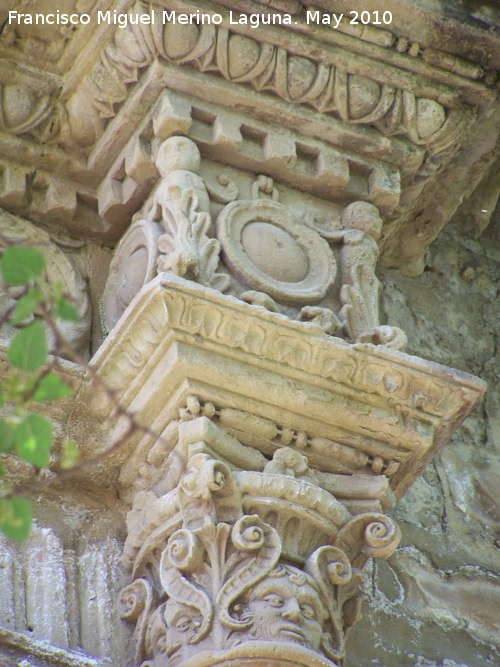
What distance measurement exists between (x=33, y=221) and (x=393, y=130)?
0.86 metres

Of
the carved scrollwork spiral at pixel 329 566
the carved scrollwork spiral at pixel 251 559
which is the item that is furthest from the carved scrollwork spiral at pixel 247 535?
the carved scrollwork spiral at pixel 329 566

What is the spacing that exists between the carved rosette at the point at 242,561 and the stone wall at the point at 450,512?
0.36 metres

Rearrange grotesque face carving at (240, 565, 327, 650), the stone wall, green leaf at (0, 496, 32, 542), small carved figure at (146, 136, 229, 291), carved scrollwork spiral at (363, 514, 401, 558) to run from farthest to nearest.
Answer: the stone wall, small carved figure at (146, 136, 229, 291), carved scrollwork spiral at (363, 514, 401, 558), grotesque face carving at (240, 565, 327, 650), green leaf at (0, 496, 32, 542)

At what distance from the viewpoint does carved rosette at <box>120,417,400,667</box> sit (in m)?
2.48

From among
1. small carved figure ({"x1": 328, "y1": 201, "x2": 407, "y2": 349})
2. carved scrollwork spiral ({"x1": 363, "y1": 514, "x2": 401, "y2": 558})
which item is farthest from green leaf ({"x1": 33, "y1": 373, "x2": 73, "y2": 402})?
small carved figure ({"x1": 328, "y1": 201, "x2": 407, "y2": 349})

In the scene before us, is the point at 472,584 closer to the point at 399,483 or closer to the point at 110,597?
the point at 399,483

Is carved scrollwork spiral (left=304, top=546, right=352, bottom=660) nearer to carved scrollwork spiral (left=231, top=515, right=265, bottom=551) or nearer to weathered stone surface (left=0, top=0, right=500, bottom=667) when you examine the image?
weathered stone surface (left=0, top=0, right=500, bottom=667)

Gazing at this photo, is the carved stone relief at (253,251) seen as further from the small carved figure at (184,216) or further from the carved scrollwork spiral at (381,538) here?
the carved scrollwork spiral at (381,538)

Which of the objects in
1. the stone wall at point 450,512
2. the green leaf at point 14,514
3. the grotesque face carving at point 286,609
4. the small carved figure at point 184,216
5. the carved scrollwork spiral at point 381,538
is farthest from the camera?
the stone wall at point 450,512

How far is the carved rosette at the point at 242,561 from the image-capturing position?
2480 mm

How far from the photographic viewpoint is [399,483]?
297 cm

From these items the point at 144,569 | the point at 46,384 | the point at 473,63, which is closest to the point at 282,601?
the point at 144,569

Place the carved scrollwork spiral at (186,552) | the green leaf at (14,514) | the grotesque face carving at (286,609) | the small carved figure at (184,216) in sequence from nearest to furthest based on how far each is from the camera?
the green leaf at (14,514)
the grotesque face carving at (286,609)
the carved scrollwork spiral at (186,552)
the small carved figure at (184,216)

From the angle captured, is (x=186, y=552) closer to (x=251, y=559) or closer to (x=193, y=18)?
(x=251, y=559)
